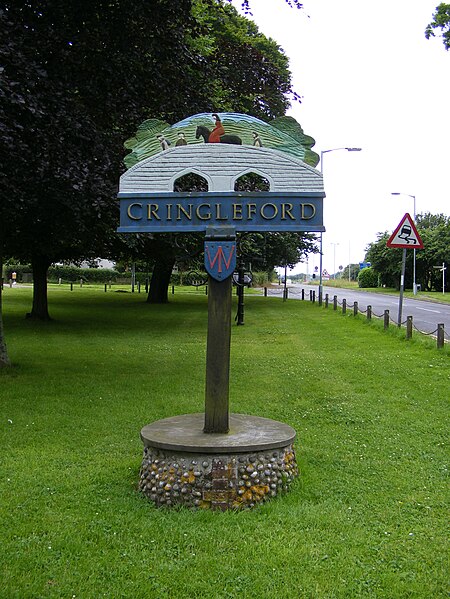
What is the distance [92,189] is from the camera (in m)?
10.2

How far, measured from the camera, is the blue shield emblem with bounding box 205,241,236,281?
21.0ft

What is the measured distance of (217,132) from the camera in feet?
22.0

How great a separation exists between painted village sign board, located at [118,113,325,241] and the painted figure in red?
0.01m

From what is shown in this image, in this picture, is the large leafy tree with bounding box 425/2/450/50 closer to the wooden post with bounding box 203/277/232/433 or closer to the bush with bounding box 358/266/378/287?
the wooden post with bounding box 203/277/232/433

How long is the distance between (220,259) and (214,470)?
2057 mm

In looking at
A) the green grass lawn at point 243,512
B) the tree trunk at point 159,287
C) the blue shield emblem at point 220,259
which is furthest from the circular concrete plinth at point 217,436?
the tree trunk at point 159,287

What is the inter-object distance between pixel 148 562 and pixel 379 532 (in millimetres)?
1852

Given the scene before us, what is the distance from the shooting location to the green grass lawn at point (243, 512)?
438 cm

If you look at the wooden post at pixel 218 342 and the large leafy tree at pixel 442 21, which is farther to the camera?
the large leafy tree at pixel 442 21

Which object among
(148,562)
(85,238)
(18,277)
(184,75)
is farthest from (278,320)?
(18,277)

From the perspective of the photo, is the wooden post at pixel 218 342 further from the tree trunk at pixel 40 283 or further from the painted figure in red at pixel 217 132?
the tree trunk at pixel 40 283

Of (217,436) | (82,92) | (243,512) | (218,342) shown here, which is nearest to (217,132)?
(218,342)

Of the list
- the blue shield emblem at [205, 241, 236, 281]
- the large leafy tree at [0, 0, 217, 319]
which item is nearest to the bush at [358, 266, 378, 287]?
the large leafy tree at [0, 0, 217, 319]

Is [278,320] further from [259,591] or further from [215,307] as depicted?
[259,591]
